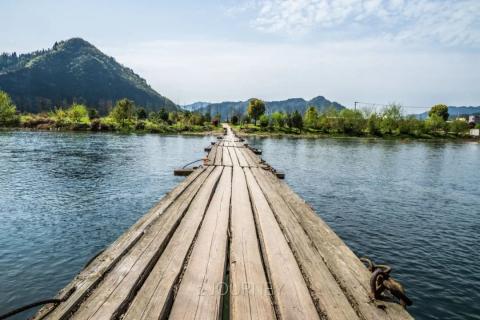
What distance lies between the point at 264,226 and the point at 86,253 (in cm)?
601

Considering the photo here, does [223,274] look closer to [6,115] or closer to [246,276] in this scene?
[246,276]

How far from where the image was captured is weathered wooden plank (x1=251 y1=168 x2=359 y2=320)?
12.9 feet

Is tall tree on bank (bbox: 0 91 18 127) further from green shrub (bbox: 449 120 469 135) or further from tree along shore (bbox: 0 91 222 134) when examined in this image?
green shrub (bbox: 449 120 469 135)

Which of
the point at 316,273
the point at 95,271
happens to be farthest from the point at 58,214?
the point at 316,273

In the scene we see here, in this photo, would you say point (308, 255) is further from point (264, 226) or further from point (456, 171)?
point (456, 171)

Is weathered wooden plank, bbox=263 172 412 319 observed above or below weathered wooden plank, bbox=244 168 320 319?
below

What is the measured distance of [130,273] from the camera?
15.3 ft

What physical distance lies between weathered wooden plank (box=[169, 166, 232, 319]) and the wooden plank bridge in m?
0.01

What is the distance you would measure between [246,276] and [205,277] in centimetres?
61

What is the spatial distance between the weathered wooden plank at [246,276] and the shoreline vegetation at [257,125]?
79275 mm

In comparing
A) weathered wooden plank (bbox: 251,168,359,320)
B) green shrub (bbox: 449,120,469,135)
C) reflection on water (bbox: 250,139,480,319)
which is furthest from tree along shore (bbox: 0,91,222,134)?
green shrub (bbox: 449,120,469,135)

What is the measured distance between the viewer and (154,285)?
14.2 ft

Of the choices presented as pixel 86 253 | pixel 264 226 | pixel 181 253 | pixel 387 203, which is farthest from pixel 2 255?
pixel 387 203

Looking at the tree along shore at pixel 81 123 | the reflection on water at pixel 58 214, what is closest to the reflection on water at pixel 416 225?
the reflection on water at pixel 58 214
